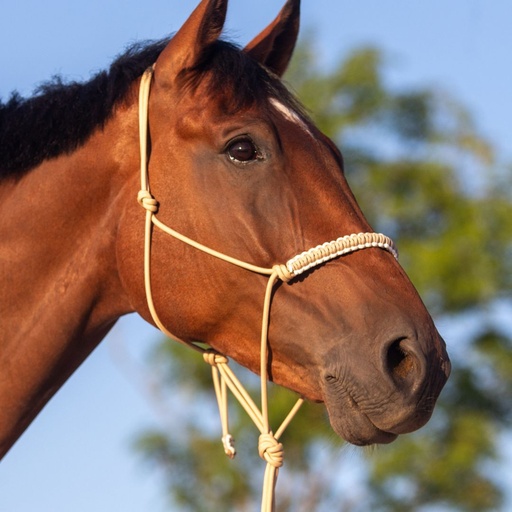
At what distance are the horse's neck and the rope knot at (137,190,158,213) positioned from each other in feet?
0.45

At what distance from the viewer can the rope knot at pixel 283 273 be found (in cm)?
322

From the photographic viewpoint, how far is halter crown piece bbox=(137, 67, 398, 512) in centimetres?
322

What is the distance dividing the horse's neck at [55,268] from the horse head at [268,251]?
0.12m

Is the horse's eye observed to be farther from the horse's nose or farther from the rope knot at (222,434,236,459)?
the rope knot at (222,434,236,459)

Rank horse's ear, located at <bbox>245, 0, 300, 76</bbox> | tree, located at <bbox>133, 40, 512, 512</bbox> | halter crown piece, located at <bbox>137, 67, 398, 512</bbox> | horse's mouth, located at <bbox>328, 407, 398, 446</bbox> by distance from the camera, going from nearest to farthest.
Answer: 1. horse's mouth, located at <bbox>328, 407, 398, 446</bbox>
2. halter crown piece, located at <bbox>137, 67, 398, 512</bbox>
3. horse's ear, located at <bbox>245, 0, 300, 76</bbox>
4. tree, located at <bbox>133, 40, 512, 512</bbox>

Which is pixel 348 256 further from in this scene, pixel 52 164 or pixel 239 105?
pixel 52 164

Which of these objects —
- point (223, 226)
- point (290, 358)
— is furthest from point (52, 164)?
point (290, 358)

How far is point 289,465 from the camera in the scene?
56.9 feet

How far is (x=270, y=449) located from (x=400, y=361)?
55 cm

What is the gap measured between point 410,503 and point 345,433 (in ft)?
49.7

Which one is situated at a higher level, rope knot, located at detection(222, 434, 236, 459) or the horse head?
the horse head

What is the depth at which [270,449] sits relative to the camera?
10.9 ft

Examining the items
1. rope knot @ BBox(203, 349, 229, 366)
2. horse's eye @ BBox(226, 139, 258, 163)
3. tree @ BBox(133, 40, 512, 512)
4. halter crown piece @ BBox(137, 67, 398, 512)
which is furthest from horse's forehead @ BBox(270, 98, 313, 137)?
tree @ BBox(133, 40, 512, 512)

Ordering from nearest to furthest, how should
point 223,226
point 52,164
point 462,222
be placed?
point 223,226
point 52,164
point 462,222
